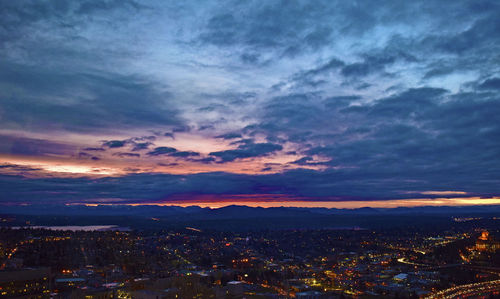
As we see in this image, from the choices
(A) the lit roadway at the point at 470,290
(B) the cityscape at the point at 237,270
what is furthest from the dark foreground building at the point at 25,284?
(A) the lit roadway at the point at 470,290

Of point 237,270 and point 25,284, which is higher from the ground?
point 25,284

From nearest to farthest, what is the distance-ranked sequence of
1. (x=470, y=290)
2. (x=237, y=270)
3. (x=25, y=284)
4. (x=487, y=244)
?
(x=25, y=284), (x=470, y=290), (x=237, y=270), (x=487, y=244)

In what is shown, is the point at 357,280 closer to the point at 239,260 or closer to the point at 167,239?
the point at 239,260

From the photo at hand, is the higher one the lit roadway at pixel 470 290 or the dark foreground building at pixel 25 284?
the dark foreground building at pixel 25 284

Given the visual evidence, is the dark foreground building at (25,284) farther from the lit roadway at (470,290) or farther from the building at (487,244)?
the building at (487,244)

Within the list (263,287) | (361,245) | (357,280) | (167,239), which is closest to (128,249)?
(167,239)

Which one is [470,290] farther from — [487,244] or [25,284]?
[487,244]

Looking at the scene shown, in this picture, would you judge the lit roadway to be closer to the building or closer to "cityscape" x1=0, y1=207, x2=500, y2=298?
"cityscape" x1=0, y1=207, x2=500, y2=298

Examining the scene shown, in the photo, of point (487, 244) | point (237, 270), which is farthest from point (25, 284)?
point (487, 244)

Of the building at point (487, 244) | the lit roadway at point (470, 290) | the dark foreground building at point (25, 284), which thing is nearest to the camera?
the dark foreground building at point (25, 284)
